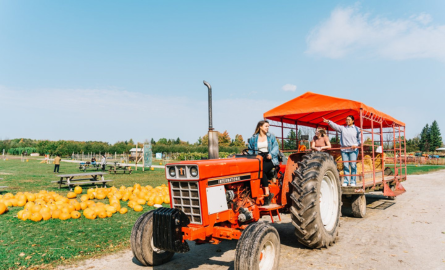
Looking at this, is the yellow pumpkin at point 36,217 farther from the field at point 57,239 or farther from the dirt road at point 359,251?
the dirt road at point 359,251

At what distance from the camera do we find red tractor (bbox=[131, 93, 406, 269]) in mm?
3914

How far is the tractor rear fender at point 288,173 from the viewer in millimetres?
5402

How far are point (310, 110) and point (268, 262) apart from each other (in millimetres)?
3974

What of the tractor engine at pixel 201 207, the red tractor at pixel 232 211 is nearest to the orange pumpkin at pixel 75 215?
the red tractor at pixel 232 211

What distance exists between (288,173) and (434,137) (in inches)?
3691

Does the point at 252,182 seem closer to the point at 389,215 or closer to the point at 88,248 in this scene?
the point at 88,248

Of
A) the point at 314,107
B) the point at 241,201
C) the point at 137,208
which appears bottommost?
the point at 137,208

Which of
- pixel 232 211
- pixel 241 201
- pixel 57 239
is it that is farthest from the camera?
pixel 57 239

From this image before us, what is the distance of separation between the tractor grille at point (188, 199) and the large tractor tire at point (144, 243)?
0.55m

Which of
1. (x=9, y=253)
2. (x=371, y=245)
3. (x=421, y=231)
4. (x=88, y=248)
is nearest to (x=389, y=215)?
(x=421, y=231)

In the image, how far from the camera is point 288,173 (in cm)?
567

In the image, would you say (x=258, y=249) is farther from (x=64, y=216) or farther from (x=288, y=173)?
(x=64, y=216)

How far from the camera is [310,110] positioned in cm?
698

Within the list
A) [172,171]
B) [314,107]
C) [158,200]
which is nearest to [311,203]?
[172,171]
